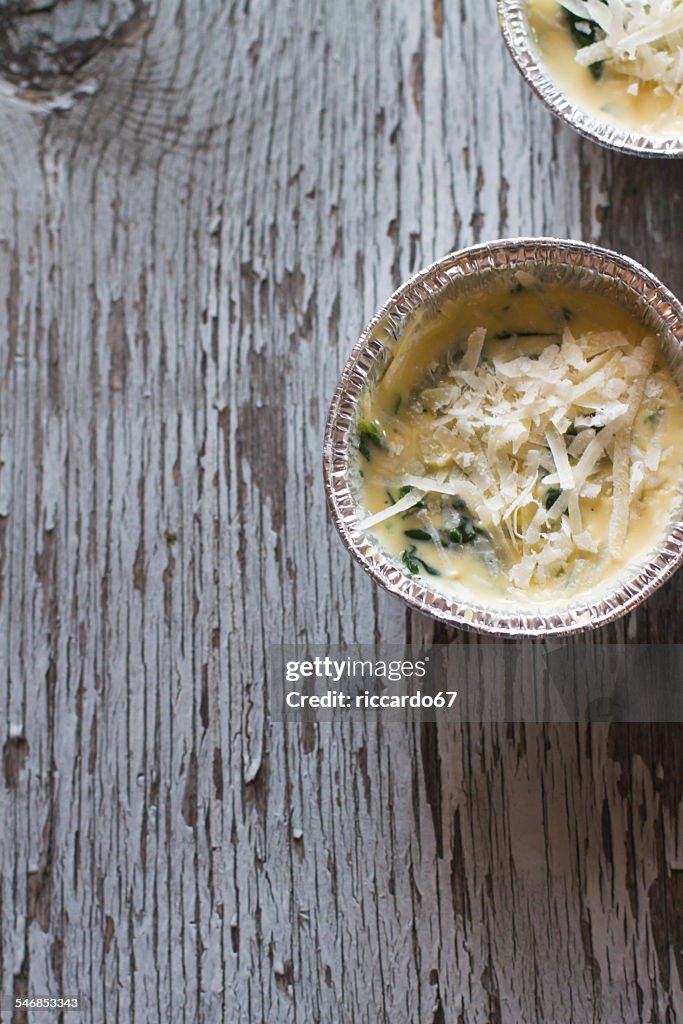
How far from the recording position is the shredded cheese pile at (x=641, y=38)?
1.33 metres

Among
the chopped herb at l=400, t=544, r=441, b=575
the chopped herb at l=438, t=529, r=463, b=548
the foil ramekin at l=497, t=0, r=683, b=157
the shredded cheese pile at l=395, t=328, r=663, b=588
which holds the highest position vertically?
the foil ramekin at l=497, t=0, r=683, b=157

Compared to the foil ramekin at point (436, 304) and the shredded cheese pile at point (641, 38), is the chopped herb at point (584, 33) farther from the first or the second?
the foil ramekin at point (436, 304)

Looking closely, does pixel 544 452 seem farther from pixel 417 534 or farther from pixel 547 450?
pixel 417 534

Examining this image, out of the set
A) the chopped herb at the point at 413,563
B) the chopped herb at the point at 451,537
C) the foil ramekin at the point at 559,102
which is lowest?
the chopped herb at the point at 413,563

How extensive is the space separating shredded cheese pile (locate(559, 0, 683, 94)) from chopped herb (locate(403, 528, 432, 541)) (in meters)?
0.69

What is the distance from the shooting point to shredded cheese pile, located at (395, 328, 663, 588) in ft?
4.15

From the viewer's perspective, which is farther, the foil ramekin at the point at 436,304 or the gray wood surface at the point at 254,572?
the gray wood surface at the point at 254,572

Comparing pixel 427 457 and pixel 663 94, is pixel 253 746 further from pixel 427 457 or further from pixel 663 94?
pixel 663 94

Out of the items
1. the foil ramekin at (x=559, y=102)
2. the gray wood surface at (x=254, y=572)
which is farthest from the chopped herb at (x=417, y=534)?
the foil ramekin at (x=559, y=102)

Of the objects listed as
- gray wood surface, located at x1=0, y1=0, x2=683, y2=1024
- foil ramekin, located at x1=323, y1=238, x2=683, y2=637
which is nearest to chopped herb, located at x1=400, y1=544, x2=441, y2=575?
foil ramekin, located at x1=323, y1=238, x2=683, y2=637

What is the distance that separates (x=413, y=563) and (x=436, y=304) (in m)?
0.35

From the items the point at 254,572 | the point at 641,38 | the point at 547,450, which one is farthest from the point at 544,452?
the point at 641,38

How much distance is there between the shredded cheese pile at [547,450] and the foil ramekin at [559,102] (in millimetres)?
270

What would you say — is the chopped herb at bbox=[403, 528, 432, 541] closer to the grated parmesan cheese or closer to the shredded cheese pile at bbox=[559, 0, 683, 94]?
the grated parmesan cheese
